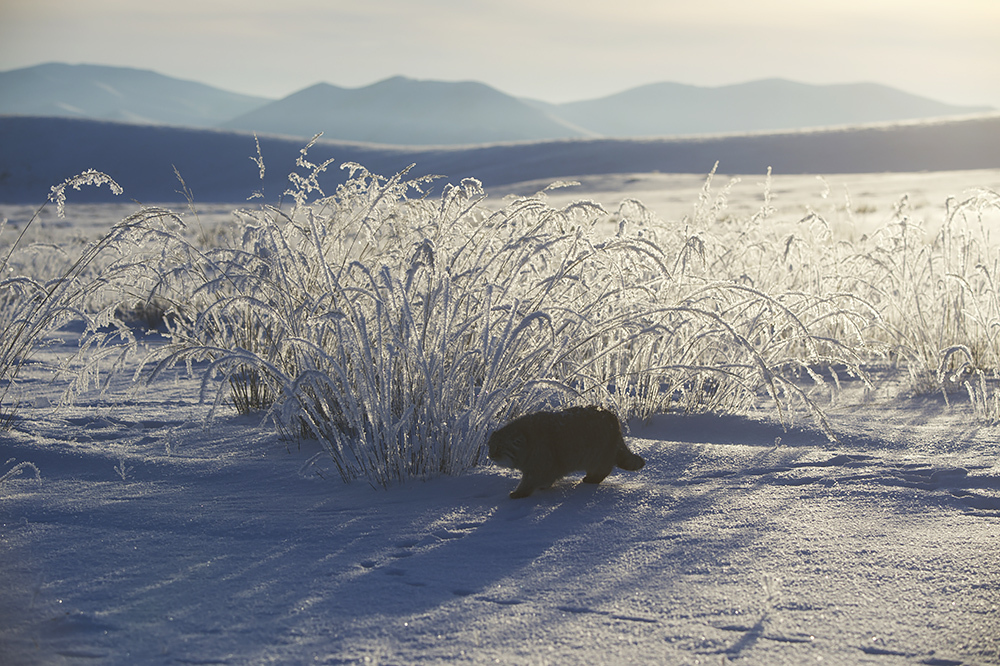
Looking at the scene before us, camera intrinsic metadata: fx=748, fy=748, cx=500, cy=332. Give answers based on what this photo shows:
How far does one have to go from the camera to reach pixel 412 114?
571 feet

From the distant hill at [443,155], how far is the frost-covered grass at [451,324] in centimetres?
2756

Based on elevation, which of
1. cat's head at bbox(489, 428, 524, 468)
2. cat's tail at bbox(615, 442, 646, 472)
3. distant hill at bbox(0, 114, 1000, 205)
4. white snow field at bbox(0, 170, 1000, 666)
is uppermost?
distant hill at bbox(0, 114, 1000, 205)

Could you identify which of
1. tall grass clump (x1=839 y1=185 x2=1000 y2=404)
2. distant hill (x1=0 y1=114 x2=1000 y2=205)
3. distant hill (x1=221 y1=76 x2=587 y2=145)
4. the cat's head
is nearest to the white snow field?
the cat's head

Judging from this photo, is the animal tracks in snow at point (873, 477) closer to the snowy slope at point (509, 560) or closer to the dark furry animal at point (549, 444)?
the snowy slope at point (509, 560)

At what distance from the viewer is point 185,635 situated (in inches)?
57.7

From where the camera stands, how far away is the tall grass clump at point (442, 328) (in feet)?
7.34

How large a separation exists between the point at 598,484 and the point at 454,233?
3.31 ft

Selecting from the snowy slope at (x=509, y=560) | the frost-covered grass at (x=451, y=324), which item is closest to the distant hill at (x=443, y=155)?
the frost-covered grass at (x=451, y=324)

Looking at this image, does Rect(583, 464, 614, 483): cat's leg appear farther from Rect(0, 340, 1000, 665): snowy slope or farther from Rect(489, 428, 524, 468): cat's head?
Rect(489, 428, 524, 468): cat's head

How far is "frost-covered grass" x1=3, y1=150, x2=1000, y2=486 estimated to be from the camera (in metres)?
2.26

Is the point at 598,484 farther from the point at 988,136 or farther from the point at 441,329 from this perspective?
the point at 988,136

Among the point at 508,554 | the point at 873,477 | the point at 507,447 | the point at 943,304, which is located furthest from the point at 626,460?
the point at 943,304

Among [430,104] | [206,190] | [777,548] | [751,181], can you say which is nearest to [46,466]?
[777,548]

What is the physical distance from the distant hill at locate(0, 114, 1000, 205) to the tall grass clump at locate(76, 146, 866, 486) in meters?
27.7
